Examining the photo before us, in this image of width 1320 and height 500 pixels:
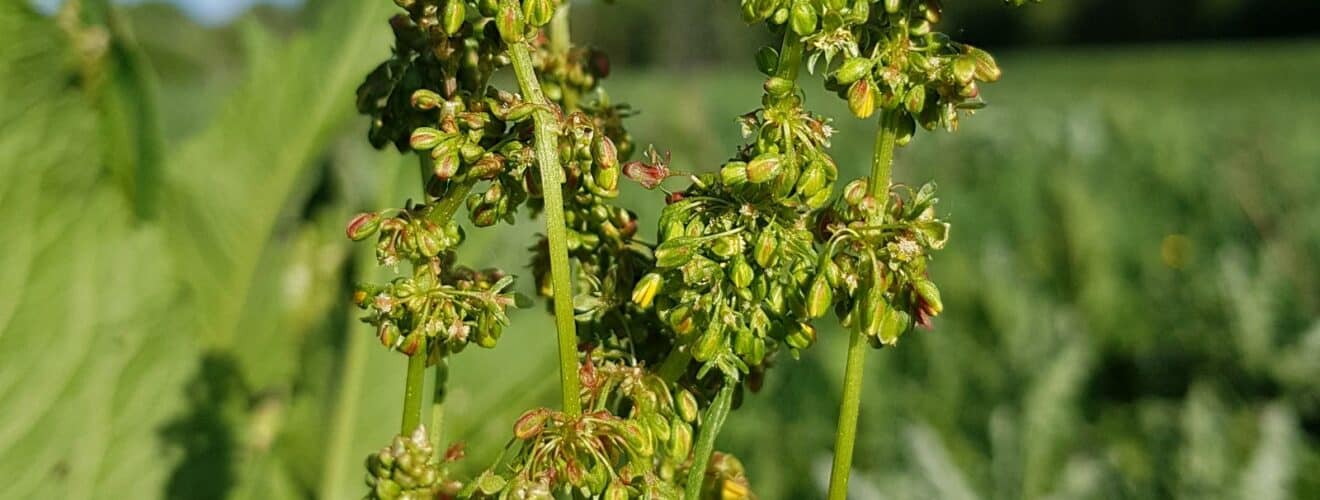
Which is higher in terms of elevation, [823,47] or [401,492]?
[823,47]

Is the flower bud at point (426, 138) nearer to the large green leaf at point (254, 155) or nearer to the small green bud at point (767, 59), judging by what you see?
the small green bud at point (767, 59)

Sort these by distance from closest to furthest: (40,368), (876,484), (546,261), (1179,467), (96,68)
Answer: (546,261) → (40,368) → (96,68) → (876,484) → (1179,467)

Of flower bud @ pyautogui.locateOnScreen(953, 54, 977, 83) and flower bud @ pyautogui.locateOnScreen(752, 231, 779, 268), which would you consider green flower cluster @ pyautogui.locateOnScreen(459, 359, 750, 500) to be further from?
flower bud @ pyautogui.locateOnScreen(953, 54, 977, 83)

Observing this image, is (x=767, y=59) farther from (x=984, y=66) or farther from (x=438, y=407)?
(x=438, y=407)

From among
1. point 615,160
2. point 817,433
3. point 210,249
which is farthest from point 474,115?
point 817,433

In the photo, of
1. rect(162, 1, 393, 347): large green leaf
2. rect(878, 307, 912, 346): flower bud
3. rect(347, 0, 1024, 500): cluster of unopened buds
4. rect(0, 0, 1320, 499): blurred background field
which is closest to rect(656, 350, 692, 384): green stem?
rect(347, 0, 1024, 500): cluster of unopened buds

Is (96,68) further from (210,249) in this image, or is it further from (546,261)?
(546,261)
